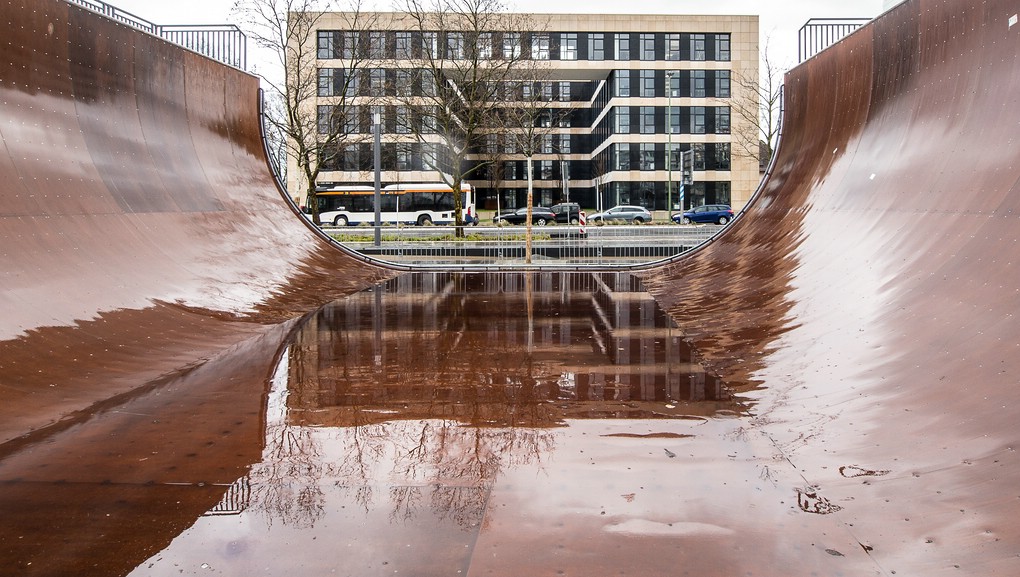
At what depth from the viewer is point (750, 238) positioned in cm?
1495

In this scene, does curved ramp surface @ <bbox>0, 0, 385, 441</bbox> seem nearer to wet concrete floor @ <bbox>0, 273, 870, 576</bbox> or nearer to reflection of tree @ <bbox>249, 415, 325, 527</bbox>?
wet concrete floor @ <bbox>0, 273, 870, 576</bbox>

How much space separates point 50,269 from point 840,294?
777 cm

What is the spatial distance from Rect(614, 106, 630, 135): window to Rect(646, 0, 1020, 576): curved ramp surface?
41680 mm

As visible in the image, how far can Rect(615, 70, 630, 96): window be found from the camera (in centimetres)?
5625

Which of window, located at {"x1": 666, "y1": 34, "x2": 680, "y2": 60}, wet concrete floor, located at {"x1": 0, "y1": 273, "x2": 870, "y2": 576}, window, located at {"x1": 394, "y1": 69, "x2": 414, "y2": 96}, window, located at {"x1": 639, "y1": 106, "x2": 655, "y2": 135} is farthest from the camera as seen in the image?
window, located at {"x1": 666, "y1": 34, "x2": 680, "y2": 60}

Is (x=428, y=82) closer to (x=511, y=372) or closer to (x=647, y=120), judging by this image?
(x=647, y=120)

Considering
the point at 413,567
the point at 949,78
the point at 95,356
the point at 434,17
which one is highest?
the point at 434,17

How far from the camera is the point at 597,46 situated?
57.6 metres

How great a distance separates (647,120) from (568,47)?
751cm

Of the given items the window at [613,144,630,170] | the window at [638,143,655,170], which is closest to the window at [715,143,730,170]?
the window at [638,143,655,170]

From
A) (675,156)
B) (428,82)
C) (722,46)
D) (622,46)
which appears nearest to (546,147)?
(622,46)

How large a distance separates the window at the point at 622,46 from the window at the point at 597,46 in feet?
3.11

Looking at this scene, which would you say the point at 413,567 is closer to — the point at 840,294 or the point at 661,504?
the point at 661,504

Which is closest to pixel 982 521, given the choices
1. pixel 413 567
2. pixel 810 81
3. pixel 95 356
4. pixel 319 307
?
pixel 413 567
